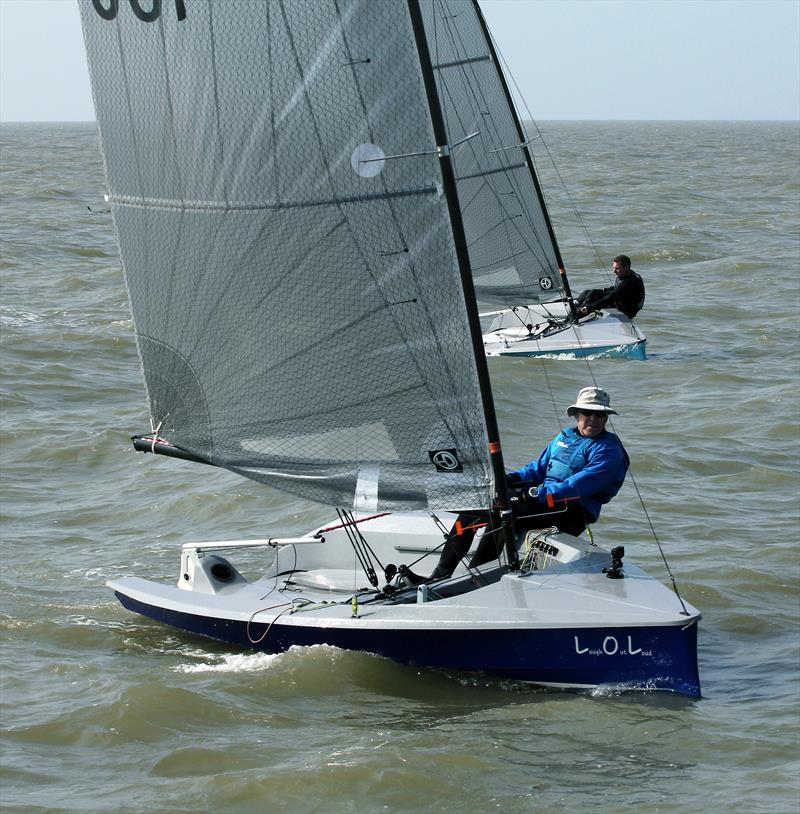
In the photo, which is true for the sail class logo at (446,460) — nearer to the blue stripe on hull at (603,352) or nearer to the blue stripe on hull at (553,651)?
the blue stripe on hull at (553,651)

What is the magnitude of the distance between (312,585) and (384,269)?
6.10 ft

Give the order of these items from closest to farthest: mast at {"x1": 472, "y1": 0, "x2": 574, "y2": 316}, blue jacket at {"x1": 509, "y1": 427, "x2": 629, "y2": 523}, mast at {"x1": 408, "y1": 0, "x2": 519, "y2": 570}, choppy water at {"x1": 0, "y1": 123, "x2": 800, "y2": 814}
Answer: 1. choppy water at {"x1": 0, "y1": 123, "x2": 800, "y2": 814}
2. mast at {"x1": 408, "y1": 0, "x2": 519, "y2": 570}
3. blue jacket at {"x1": 509, "y1": 427, "x2": 629, "y2": 523}
4. mast at {"x1": 472, "y1": 0, "x2": 574, "y2": 316}

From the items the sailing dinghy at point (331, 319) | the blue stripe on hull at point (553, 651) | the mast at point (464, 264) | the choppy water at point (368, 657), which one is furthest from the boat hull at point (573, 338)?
the blue stripe on hull at point (553, 651)

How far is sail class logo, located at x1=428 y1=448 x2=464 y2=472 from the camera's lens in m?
6.13

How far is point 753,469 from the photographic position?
9.70m

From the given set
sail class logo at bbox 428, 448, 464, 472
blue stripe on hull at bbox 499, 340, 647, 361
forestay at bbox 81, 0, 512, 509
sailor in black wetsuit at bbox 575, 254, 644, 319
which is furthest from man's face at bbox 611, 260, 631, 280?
sail class logo at bbox 428, 448, 464, 472

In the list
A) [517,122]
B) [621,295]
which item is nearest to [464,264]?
[621,295]

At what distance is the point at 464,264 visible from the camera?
5.86 meters

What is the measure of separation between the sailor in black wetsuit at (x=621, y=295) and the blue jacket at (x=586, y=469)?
24.0 feet

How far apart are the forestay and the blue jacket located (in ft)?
1.36

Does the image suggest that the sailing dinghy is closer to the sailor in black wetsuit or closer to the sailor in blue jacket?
the sailor in blue jacket

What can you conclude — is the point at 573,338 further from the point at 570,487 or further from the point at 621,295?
the point at 570,487

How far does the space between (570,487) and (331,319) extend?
1312 millimetres

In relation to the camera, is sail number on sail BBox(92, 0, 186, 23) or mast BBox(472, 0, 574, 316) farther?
mast BBox(472, 0, 574, 316)
